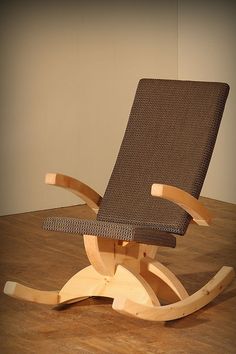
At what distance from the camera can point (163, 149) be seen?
4.83 metres

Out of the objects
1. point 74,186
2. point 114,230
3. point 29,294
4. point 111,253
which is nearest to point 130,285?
point 111,253

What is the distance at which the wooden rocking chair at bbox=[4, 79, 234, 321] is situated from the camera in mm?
4316

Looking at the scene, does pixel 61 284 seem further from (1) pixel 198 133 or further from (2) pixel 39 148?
(2) pixel 39 148

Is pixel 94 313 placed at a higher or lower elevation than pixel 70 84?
lower

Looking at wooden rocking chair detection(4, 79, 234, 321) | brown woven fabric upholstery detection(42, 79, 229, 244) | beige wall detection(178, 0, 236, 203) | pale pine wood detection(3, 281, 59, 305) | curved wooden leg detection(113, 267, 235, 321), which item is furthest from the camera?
beige wall detection(178, 0, 236, 203)

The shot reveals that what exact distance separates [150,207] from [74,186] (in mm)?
381

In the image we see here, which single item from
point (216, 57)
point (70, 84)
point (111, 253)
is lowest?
point (111, 253)

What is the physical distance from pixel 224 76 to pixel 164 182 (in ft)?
8.01

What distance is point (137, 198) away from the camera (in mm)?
4793

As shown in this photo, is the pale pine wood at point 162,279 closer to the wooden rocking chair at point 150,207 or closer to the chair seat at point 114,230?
the wooden rocking chair at point 150,207

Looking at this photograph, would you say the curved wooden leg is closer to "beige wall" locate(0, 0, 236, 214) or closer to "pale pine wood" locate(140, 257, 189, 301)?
"pale pine wood" locate(140, 257, 189, 301)

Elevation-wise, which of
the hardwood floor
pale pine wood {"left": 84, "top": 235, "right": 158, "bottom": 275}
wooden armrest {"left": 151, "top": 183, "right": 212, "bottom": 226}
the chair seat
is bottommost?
the hardwood floor

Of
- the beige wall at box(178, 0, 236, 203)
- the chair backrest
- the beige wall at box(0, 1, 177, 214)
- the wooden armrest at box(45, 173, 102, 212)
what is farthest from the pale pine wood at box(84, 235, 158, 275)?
the beige wall at box(178, 0, 236, 203)

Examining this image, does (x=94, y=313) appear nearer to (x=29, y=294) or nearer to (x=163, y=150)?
(x=29, y=294)
